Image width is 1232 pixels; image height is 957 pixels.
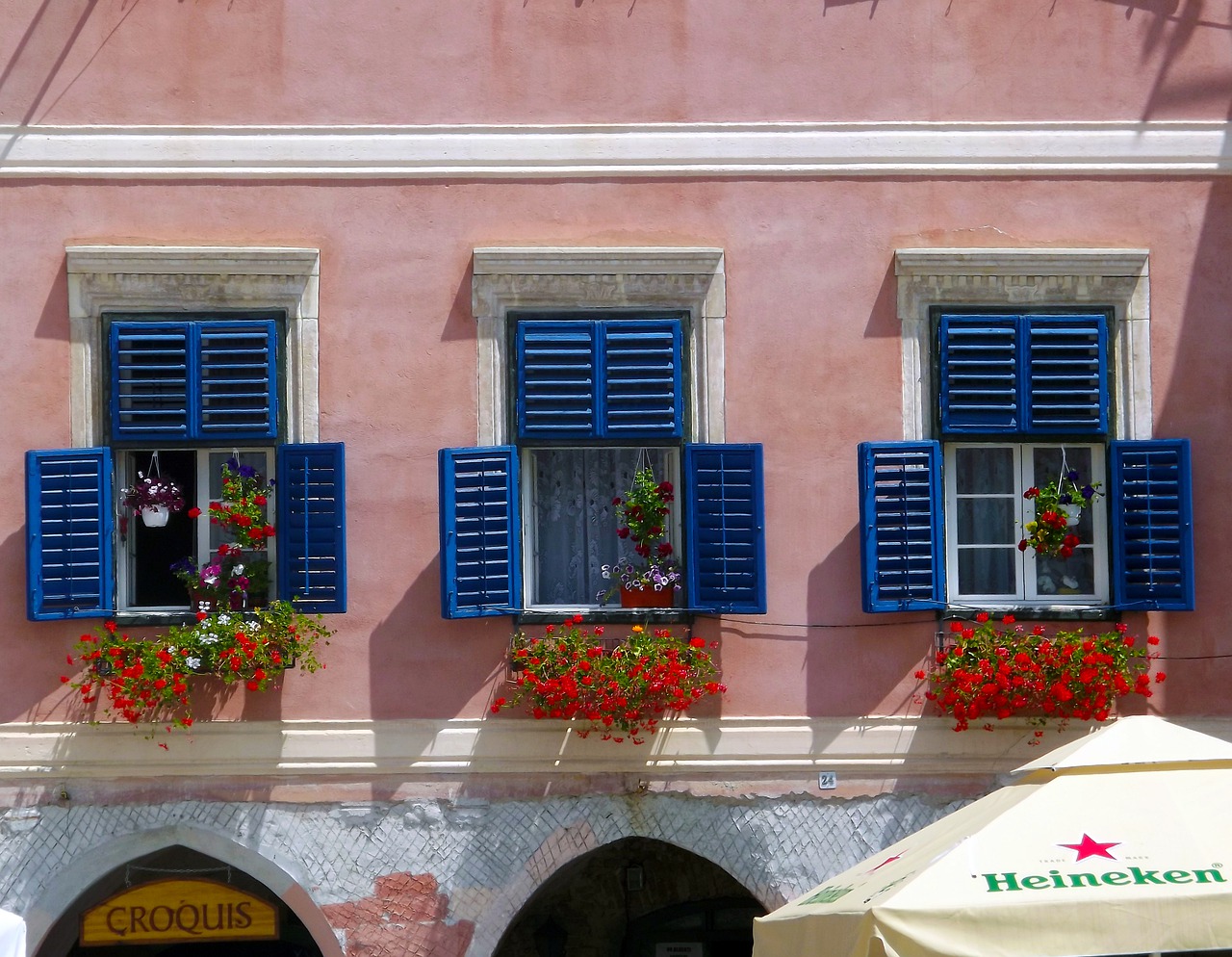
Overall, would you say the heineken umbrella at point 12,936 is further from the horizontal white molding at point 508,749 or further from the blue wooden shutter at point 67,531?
the blue wooden shutter at point 67,531

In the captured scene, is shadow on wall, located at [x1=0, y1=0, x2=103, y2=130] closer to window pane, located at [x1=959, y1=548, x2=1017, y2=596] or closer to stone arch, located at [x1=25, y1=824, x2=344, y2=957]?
stone arch, located at [x1=25, y1=824, x2=344, y2=957]

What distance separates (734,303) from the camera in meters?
8.59

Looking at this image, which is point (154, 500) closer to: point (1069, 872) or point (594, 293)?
point (594, 293)

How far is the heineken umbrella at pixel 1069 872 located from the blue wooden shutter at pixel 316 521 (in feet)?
10.8

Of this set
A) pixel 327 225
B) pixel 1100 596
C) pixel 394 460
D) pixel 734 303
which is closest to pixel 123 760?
pixel 394 460

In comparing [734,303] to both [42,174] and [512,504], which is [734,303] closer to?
[512,504]

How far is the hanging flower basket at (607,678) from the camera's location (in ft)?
26.3

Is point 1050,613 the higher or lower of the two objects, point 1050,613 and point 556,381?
the lower

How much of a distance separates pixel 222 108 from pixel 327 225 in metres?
0.85

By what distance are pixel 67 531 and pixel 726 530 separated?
3.42 m

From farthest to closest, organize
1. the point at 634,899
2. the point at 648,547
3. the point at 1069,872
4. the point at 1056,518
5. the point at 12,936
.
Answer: the point at 634,899 → the point at 648,547 → the point at 1056,518 → the point at 12,936 → the point at 1069,872

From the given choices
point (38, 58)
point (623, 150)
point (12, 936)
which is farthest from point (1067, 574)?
point (38, 58)

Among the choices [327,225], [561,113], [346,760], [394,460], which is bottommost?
[346,760]

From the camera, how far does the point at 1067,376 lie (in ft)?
28.0
